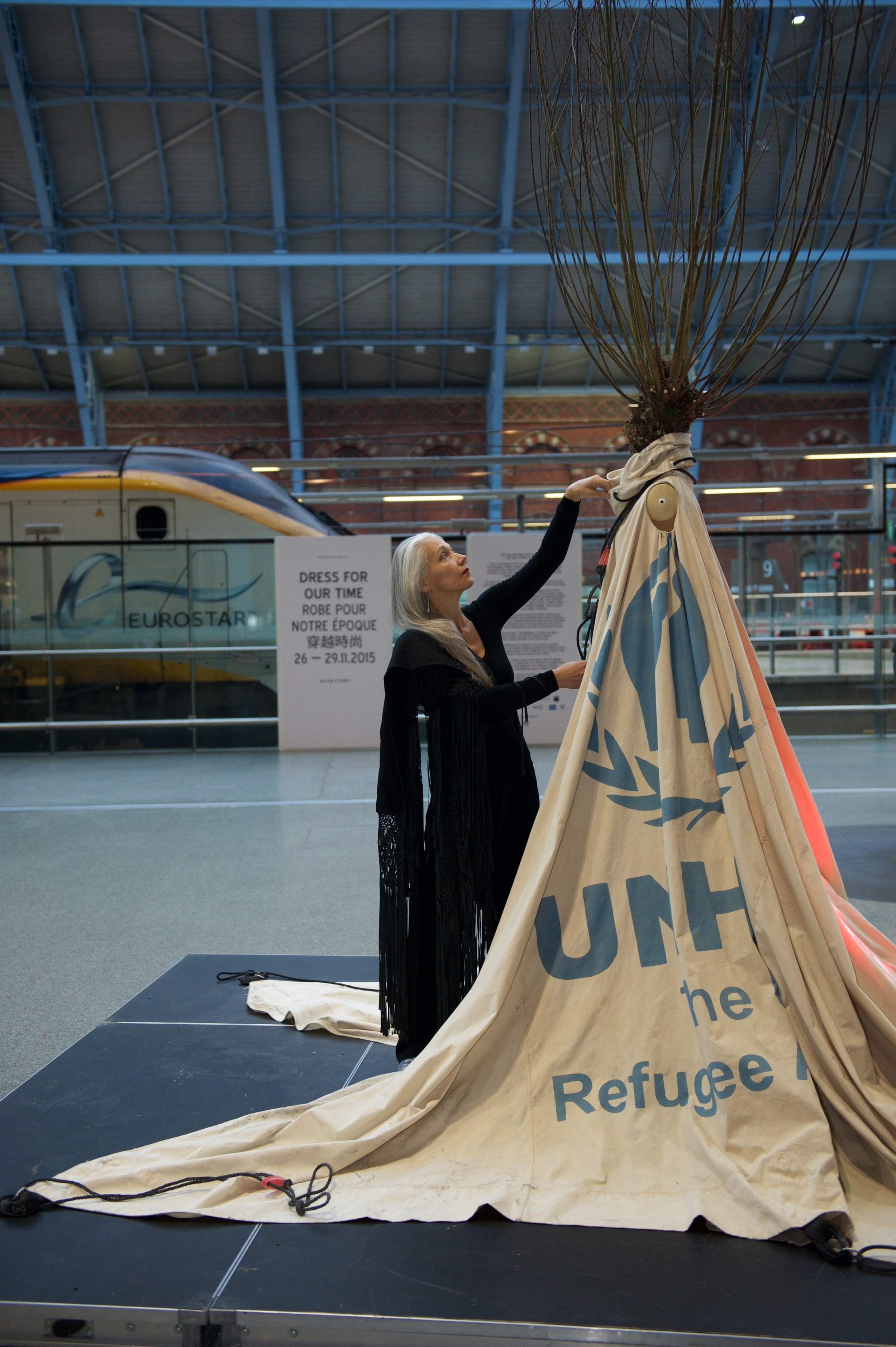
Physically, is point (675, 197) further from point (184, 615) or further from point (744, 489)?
point (744, 489)

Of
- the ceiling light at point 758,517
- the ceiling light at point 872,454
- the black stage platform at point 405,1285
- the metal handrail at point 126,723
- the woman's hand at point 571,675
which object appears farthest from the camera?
the ceiling light at point 758,517

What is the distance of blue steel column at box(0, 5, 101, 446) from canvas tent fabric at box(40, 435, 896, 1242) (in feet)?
48.3

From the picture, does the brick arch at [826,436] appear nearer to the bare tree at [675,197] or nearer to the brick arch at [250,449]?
the brick arch at [250,449]

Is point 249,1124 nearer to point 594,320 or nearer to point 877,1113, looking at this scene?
point 877,1113

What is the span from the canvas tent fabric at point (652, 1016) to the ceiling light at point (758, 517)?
426 inches

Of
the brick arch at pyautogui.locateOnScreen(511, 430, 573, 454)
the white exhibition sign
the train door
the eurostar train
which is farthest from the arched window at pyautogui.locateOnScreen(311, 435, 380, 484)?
the white exhibition sign

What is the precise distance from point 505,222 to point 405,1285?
48.2 ft

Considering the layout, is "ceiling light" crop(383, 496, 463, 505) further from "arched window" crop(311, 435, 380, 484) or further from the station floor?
the station floor

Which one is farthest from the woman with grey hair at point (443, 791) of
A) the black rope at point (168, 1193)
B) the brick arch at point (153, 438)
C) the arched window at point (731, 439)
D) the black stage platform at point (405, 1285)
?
A: the arched window at point (731, 439)

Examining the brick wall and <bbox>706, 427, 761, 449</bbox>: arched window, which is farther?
<bbox>706, 427, 761, 449</bbox>: arched window

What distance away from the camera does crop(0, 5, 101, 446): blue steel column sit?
514 inches

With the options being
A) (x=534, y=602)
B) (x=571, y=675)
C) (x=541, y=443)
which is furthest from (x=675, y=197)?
(x=541, y=443)

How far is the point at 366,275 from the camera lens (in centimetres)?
1558

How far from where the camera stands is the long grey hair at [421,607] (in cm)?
222
